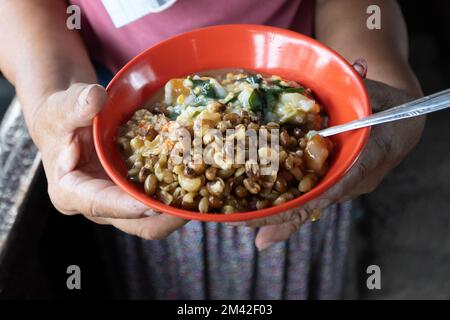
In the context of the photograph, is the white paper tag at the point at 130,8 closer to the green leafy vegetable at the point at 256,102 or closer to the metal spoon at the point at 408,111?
the green leafy vegetable at the point at 256,102

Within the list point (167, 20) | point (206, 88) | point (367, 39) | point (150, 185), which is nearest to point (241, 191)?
point (150, 185)

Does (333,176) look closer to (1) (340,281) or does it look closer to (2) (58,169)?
(2) (58,169)

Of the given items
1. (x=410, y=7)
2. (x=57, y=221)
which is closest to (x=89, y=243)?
(x=57, y=221)

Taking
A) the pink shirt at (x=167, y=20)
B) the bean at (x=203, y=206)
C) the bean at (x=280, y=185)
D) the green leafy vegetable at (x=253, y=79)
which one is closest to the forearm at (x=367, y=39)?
the pink shirt at (x=167, y=20)

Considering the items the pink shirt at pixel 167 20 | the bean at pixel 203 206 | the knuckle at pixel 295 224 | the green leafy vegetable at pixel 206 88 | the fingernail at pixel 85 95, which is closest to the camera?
the bean at pixel 203 206

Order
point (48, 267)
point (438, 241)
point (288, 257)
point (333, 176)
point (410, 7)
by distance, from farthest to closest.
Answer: point (410, 7)
point (438, 241)
point (288, 257)
point (48, 267)
point (333, 176)

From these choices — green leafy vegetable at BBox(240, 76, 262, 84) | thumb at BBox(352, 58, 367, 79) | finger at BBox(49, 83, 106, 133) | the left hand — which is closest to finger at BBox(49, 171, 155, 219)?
finger at BBox(49, 83, 106, 133)
